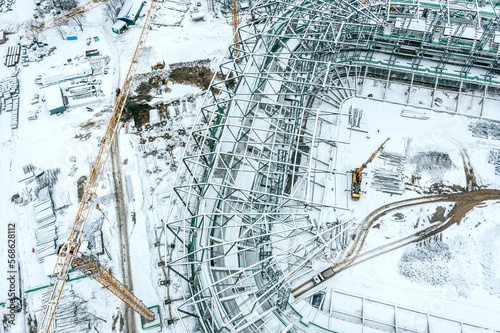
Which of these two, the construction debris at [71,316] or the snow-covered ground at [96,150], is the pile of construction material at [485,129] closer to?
the snow-covered ground at [96,150]

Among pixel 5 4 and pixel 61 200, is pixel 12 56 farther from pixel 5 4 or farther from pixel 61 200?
pixel 61 200

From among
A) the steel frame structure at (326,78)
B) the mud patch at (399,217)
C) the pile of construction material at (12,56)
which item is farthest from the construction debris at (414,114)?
the pile of construction material at (12,56)

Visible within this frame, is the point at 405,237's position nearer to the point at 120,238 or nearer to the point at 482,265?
the point at 482,265

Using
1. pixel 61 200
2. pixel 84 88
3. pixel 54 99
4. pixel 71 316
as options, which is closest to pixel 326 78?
pixel 61 200

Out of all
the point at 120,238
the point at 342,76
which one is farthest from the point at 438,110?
the point at 120,238

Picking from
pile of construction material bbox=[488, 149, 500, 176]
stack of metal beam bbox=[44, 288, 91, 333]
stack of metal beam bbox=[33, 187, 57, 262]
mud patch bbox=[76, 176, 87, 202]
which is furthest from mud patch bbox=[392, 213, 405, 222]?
stack of metal beam bbox=[33, 187, 57, 262]

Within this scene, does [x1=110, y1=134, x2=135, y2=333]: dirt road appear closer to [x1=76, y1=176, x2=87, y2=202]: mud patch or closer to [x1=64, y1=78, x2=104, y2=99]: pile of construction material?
[x1=76, y1=176, x2=87, y2=202]: mud patch
